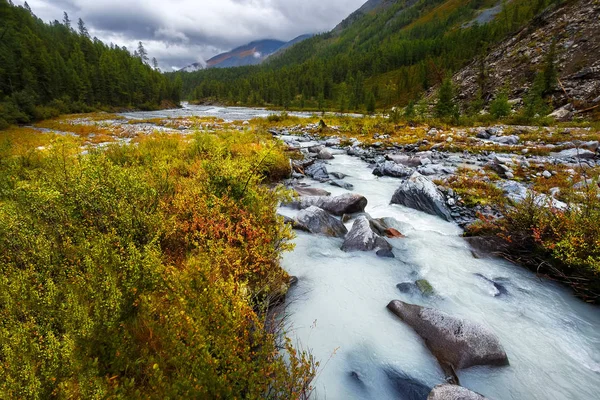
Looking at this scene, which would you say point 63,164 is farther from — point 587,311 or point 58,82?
point 58,82

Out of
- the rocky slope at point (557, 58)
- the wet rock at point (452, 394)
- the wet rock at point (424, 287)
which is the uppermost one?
the rocky slope at point (557, 58)

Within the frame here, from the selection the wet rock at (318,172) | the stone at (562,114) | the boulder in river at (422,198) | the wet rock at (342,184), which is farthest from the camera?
the stone at (562,114)

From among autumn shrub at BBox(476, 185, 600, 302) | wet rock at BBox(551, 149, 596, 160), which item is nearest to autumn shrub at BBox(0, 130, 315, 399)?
autumn shrub at BBox(476, 185, 600, 302)

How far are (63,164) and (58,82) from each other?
253 feet

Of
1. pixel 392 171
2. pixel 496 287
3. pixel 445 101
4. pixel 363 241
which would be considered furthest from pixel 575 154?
pixel 445 101

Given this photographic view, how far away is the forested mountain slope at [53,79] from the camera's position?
45.5m

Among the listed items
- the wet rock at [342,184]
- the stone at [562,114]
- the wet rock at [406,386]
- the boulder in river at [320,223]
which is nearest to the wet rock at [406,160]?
the wet rock at [342,184]

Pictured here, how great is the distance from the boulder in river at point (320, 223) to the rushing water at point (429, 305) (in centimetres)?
29

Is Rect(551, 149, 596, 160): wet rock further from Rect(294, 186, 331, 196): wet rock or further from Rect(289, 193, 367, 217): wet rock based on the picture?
Rect(294, 186, 331, 196): wet rock

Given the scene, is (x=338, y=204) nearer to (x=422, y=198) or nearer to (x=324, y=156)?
(x=422, y=198)

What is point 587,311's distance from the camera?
4914 mm

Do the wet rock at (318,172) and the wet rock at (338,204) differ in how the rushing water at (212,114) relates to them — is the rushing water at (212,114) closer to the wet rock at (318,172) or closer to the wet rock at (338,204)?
the wet rock at (318,172)

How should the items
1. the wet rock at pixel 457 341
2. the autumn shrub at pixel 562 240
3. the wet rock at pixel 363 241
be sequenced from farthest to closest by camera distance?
the wet rock at pixel 363 241 < the autumn shrub at pixel 562 240 < the wet rock at pixel 457 341

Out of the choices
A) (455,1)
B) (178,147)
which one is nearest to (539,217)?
(178,147)
